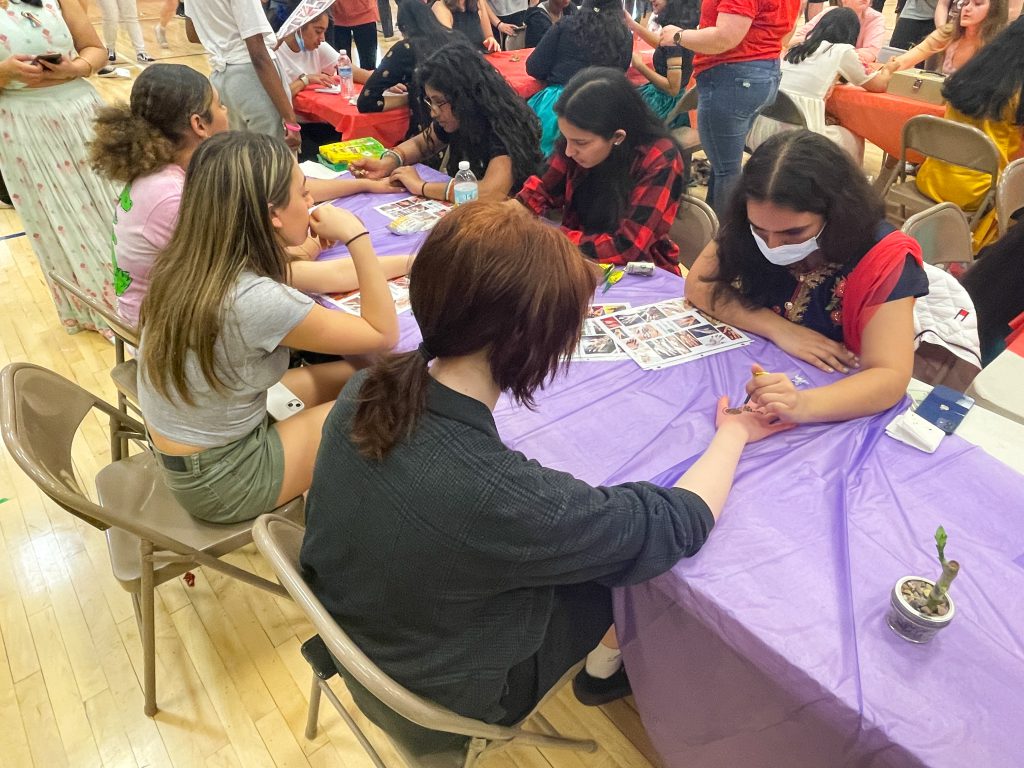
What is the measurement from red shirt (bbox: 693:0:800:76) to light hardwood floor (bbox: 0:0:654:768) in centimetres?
272

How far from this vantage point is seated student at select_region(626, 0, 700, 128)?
3729 mm

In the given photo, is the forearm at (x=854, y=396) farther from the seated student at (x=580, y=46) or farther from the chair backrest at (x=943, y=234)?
the seated student at (x=580, y=46)

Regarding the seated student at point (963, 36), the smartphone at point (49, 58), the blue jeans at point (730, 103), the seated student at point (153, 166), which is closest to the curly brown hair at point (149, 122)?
the seated student at point (153, 166)

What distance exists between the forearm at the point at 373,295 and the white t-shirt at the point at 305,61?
8.20 feet

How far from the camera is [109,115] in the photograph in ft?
6.33

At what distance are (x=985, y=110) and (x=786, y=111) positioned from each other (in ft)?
3.06

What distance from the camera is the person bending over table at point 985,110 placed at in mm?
2775

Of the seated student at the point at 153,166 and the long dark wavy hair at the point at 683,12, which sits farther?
the long dark wavy hair at the point at 683,12

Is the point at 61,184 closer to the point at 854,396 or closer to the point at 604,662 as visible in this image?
the point at 604,662

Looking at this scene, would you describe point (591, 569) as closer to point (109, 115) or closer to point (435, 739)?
point (435, 739)

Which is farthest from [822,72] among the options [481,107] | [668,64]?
[481,107]

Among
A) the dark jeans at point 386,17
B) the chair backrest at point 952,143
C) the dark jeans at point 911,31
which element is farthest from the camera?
the dark jeans at point 386,17

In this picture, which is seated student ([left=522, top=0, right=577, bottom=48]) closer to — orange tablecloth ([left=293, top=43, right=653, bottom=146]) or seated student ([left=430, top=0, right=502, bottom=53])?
seated student ([left=430, top=0, right=502, bottom=53])

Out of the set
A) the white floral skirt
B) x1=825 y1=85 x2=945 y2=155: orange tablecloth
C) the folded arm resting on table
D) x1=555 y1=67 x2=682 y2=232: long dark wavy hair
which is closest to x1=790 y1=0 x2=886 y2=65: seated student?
x1=825 y1=85 x2=945 y2=155: orange tablecloth
